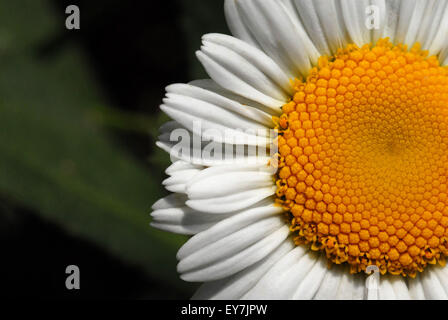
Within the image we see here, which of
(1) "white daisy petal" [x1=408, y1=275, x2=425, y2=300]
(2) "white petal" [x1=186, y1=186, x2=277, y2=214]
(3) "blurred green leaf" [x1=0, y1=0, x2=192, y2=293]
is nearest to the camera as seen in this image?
(2) "white petal" [x1=186, y1=186, x2=277, y2=214]

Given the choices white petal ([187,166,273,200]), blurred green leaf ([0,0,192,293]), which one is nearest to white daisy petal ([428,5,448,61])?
white petal ([187,166,273,200])

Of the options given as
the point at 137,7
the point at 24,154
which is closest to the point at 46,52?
the point at 137,7

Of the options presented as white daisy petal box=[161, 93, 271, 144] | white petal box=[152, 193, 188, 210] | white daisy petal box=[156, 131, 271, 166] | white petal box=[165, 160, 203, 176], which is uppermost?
white daisy petal box=[161, 93, 271, 144]

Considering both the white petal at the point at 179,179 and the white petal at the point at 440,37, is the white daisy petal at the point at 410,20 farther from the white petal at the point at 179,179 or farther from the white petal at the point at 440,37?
the white petal at the point at 179,179

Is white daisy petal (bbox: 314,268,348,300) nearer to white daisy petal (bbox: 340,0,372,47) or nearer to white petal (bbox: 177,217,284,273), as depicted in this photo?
white petal (bbox: 177,217,284,273)

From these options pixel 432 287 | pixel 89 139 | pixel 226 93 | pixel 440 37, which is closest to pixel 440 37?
pixel 440 37

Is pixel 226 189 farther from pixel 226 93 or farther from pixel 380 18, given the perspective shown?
pixel 380 18
